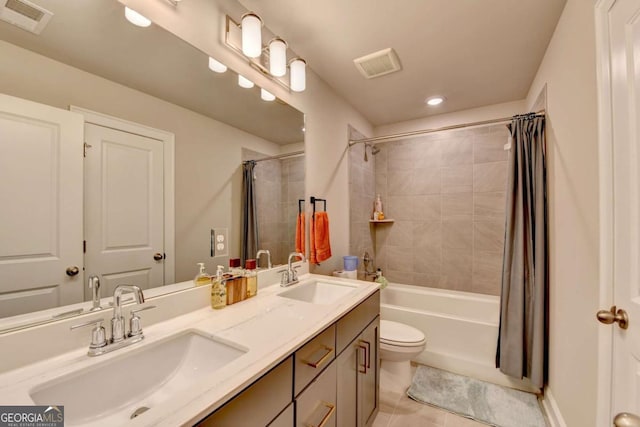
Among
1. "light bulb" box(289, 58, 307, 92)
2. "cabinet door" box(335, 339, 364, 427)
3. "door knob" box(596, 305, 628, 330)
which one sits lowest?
"cabinet door" box(335, 339, 364, 427)

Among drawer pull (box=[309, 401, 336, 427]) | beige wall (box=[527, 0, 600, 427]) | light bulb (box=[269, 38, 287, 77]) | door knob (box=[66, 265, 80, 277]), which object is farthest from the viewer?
light bulb (box=[269, 38, 287, 77])

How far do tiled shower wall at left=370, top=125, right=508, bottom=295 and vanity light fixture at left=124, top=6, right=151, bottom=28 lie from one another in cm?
210

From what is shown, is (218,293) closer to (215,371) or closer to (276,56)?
(215,371)

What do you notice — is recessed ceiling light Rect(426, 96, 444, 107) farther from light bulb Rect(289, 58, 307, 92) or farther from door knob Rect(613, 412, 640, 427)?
door knob Rect(613, 412, 640, 427)

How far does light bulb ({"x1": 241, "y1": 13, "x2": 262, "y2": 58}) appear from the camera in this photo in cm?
129

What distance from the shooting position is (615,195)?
2.82ft

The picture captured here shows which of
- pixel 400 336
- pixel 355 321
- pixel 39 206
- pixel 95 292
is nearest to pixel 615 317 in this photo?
pixel 355 321

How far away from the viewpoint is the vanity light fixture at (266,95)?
155 cm

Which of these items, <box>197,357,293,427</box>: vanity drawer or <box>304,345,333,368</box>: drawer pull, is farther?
<box>304,345,333,368</box>: drawer pull

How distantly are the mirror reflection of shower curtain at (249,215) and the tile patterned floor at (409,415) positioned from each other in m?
1.34

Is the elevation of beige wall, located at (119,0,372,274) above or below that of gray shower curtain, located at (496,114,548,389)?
above

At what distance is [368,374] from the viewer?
4.62ft

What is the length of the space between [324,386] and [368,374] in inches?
21.9

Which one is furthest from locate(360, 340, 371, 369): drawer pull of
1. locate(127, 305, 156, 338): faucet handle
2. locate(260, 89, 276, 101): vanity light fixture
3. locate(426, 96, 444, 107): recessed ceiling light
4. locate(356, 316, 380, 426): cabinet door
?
locate(426, 96, 444, 107): recessed ceiling light
